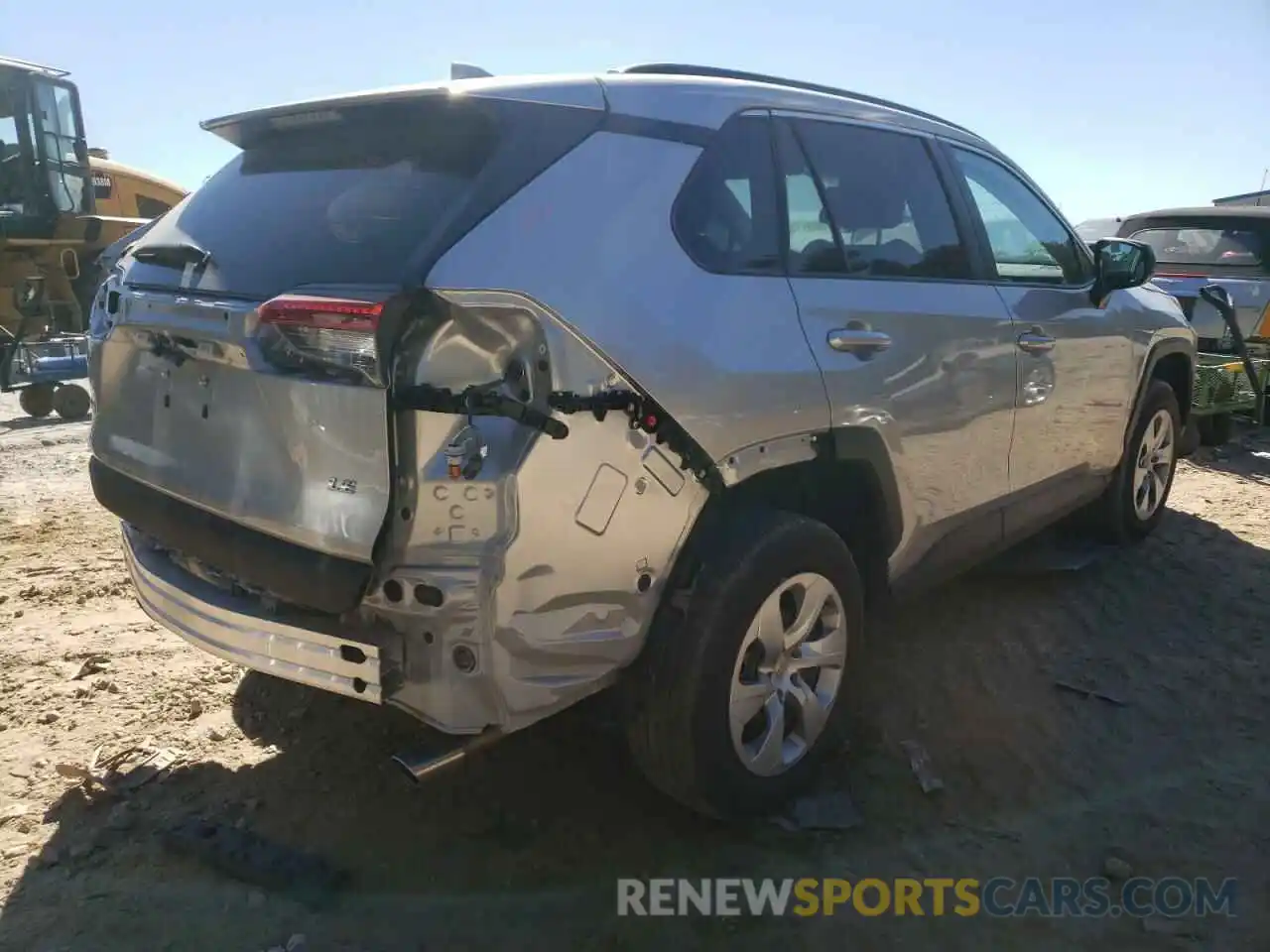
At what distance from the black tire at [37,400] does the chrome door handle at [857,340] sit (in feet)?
30.1

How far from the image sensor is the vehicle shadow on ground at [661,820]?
2441mm

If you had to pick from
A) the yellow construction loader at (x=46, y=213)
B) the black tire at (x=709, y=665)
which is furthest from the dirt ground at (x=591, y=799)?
the yellow construction loader at (x=46, y=213)

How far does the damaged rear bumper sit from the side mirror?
343 cm

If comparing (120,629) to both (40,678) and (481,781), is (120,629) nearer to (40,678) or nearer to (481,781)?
(40,678)

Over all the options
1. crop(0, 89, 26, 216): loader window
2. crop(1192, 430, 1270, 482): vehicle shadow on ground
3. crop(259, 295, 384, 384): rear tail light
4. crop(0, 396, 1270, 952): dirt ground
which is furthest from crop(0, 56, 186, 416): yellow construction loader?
crop(1192, 430, 1270, 482): vehicle shadow on ground

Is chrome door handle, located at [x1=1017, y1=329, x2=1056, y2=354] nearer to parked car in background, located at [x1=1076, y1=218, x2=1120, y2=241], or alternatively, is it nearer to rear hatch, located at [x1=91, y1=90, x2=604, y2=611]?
rear hatch, located at [x1=91, y1=90, x2=604, y2=611]

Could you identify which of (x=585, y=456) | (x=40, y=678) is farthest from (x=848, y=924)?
(x=40, y=678)

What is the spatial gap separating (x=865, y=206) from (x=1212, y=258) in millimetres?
7082

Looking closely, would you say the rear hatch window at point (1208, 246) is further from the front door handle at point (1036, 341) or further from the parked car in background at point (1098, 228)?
the front door handle at point (1036, 341)

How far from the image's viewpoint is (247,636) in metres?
2.35

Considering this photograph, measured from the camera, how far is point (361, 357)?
210 cm

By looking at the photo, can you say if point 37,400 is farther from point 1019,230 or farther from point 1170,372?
point 1170,372

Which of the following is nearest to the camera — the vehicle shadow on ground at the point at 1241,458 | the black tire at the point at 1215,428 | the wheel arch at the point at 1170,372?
the wheel arch at the point at 1170,372

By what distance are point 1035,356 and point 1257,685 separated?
1498mm
